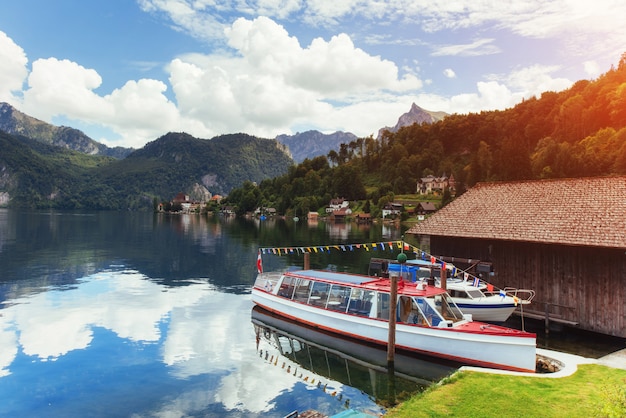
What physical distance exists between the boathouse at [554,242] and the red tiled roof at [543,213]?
5 cm

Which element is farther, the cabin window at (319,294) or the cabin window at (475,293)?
the cabin window at (319,294)

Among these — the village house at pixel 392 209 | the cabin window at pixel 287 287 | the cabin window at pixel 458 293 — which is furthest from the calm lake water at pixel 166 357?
the village house at pixel 392 209

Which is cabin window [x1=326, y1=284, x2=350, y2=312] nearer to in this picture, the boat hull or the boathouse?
the boat hull

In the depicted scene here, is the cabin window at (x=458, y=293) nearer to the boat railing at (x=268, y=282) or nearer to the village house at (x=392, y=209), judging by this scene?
the boat railing at (x=268, y=282)

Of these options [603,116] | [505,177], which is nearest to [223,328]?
[505,177]

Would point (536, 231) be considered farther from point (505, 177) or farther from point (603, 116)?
point (603, 116)

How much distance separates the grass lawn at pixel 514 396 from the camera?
12.9m

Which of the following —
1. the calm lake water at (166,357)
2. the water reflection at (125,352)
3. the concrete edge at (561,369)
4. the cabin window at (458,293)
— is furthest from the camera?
the cabin window at (458,293)

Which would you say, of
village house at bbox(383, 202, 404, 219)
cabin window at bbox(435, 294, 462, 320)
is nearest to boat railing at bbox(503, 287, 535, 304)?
cabin window at bbox(435, 294, 462, 320)

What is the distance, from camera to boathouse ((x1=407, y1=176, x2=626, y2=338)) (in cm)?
2222

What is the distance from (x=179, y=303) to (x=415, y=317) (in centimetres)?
2058

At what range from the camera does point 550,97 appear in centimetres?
17900

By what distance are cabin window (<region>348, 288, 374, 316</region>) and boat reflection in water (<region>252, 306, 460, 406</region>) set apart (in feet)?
5.74

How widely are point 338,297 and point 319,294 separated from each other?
165cm
